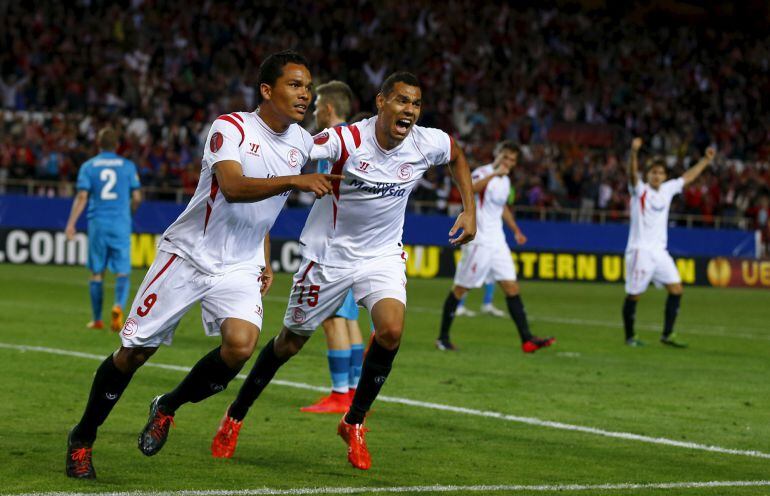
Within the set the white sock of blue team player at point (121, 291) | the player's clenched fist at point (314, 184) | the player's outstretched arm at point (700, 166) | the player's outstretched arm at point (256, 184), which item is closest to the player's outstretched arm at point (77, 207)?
the white sock of blue team player at point (121, 291)

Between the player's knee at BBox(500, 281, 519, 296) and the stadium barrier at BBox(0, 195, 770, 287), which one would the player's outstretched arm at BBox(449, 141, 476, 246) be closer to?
the player's knee at BBox(500, 281, 519, 296)

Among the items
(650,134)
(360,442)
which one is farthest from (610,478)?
(650,134)

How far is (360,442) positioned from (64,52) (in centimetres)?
2516

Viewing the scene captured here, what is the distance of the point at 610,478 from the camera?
6.35 m

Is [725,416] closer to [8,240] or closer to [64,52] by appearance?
[8,240]

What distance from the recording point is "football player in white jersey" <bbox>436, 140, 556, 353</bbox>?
13.5m

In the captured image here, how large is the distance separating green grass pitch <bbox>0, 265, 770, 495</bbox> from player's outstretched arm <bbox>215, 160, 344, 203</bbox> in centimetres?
133

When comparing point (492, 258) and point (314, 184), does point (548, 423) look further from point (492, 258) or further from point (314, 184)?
point (492, 258)

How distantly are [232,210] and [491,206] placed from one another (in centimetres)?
892

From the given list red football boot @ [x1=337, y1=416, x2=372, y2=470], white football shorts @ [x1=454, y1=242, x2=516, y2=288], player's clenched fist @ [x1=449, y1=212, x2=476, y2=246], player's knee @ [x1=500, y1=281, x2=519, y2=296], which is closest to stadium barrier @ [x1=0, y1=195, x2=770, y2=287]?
white football shorts @ [x1=454, y1=242, x2=516, y2=288]

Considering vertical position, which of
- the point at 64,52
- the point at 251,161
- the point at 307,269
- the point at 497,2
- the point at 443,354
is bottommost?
the point at 443,354

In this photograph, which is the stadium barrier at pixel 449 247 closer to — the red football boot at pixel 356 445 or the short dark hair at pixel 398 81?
the short dark hair at pixel 398 81

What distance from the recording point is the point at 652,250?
1504 cm

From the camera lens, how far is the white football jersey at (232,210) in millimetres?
6141
